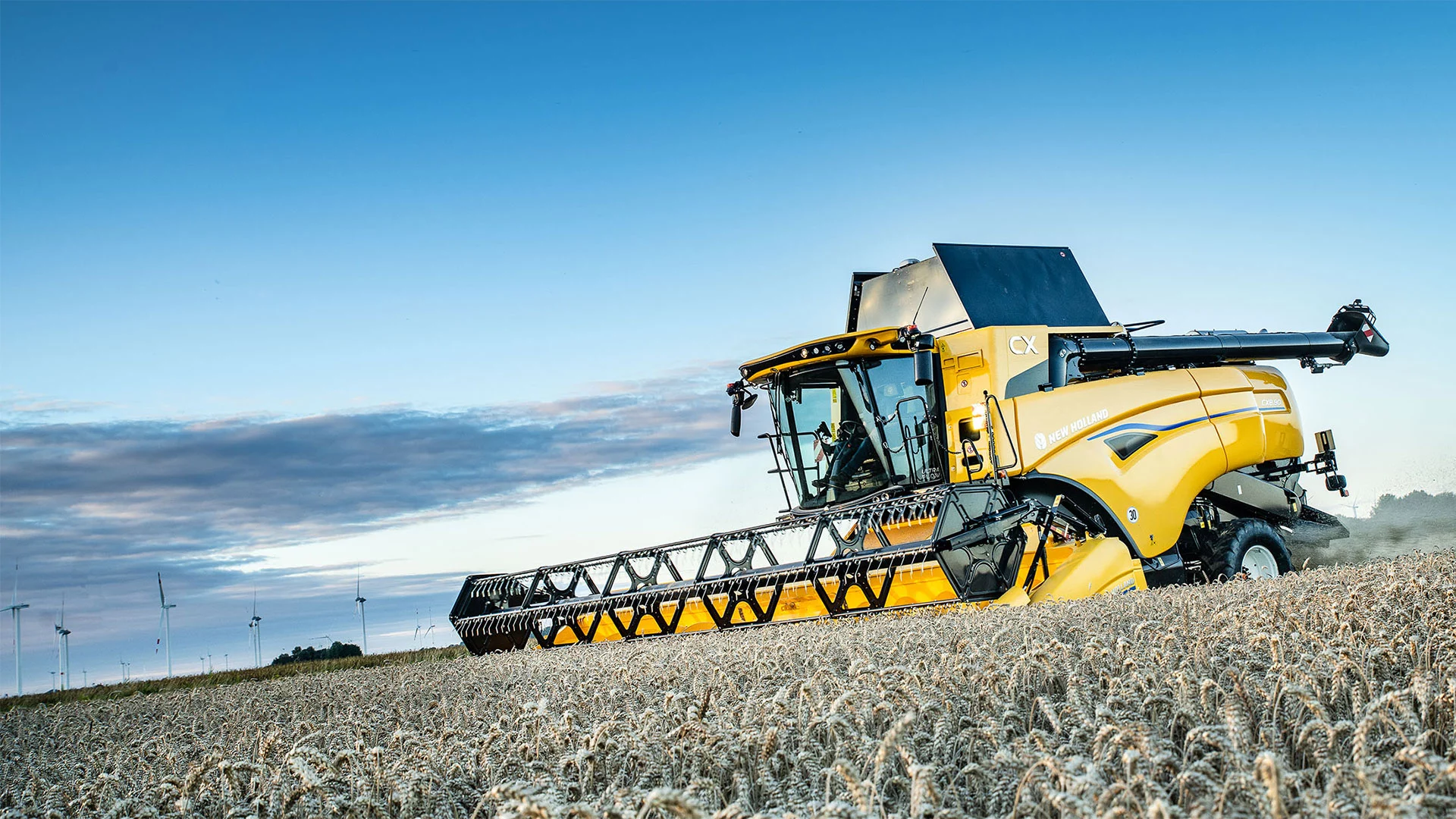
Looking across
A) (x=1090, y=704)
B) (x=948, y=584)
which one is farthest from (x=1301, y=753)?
(x=948, y=584)

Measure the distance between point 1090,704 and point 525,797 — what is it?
259 cm

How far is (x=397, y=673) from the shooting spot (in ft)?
32.4

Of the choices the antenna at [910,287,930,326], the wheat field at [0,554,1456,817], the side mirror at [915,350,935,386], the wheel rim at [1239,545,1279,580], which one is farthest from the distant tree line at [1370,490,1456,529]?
the wheat field at [0,554,1456,817]

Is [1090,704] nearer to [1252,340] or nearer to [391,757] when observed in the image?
[391,757]

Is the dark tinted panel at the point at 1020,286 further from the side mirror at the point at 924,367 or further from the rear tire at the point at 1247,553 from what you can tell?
the rear tire at the point at 1247,553

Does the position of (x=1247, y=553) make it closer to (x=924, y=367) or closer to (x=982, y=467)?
(x=982, y=467)

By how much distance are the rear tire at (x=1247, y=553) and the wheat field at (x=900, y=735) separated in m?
6.16

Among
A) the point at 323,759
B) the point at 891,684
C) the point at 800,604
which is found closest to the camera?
the point at 323,759

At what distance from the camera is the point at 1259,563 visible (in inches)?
554

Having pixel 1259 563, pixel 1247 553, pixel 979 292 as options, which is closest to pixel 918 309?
pixel 979 292

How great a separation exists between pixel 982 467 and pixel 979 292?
2.69 m

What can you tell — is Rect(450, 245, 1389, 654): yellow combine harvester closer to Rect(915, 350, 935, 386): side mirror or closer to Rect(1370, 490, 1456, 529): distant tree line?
Rect(915, 350, 935, 386): side mirror

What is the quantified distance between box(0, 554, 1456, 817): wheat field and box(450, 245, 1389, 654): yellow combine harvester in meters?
3.54

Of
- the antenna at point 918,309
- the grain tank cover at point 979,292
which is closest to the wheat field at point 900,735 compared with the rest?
the grain tank cover at point 979,292
